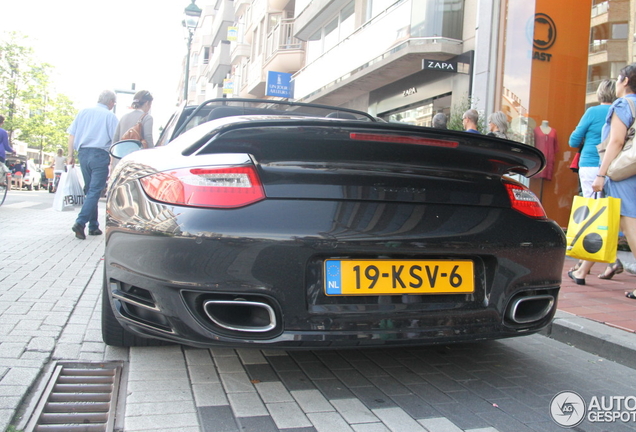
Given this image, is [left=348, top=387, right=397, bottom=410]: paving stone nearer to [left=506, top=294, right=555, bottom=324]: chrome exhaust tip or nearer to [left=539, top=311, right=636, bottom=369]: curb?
[left=506, top=294, right=555, bottom=324]: chrome exhaust tip

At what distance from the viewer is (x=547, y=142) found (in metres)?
8.09

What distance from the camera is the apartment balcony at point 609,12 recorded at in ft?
27.6

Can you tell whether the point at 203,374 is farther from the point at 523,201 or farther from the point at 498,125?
the point at 498,125

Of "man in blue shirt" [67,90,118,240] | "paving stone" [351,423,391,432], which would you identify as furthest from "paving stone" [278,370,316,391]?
"man in blue shirt" [67,90,118,240]

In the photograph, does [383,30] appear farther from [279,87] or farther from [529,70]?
[279,87]

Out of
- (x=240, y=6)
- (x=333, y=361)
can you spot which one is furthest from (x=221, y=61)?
(x=333, y=361)

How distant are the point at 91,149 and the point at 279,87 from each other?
1517 cm

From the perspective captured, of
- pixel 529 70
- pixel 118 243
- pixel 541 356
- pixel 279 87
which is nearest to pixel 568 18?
pixel 529 70

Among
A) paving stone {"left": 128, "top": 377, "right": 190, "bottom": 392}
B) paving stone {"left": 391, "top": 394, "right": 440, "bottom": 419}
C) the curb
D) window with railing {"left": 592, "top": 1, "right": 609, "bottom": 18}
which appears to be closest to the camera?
paving stone {"left": 391, "top": 394, "right": 440, "bottom": 419}

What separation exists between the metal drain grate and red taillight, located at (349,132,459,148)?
4.63 feet

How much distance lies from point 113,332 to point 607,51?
845cm

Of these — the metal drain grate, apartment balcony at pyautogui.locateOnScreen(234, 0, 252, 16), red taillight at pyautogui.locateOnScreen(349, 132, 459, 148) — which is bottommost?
the metal drain grate

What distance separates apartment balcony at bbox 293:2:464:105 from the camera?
1148 cm

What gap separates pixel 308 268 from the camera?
2.11m
